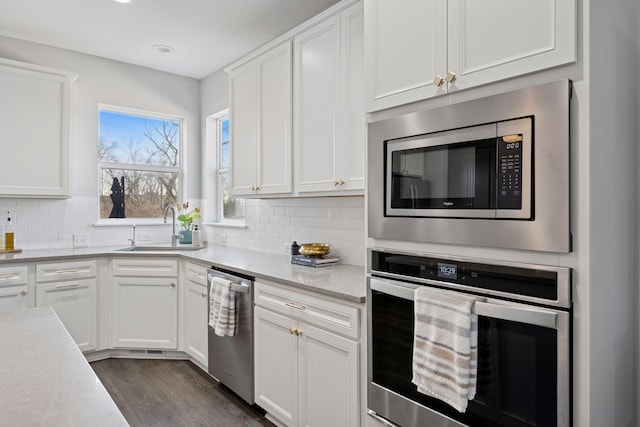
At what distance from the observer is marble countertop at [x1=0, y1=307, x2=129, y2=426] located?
74 centimetres

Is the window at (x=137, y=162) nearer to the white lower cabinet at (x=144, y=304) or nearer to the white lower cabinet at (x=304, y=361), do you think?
the white lower cabinet at (x=144, y=304)

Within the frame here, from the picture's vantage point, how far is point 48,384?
87 cm

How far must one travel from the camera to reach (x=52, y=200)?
3.77 m

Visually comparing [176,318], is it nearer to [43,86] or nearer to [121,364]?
[121,364]

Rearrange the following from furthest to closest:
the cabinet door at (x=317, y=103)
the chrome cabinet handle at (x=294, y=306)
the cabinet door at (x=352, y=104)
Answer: the cabinet door at (x=317, y=103) < the cabinet door at (x=352, y=104) < the chrome cabinet handle at (x=294, y=306)

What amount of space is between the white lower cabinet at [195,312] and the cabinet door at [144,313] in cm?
12

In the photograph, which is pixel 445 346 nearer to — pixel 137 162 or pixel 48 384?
pixel 48 384

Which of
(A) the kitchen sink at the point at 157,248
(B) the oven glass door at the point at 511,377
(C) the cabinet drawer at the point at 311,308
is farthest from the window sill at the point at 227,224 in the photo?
(B) the oven glass door at the point at 511,377

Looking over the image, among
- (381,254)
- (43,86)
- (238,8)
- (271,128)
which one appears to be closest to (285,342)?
(381,254)

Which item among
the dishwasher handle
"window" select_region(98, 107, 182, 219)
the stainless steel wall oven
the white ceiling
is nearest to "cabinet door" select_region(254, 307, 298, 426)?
the dishwasher handle

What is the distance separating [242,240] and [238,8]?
2.02m

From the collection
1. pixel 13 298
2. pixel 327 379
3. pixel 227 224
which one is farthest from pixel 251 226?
pixel 327 379

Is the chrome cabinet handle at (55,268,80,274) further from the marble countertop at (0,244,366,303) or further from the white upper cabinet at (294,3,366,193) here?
the white upper cabinet at (294,3,366,193)

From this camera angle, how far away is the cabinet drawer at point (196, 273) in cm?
317
